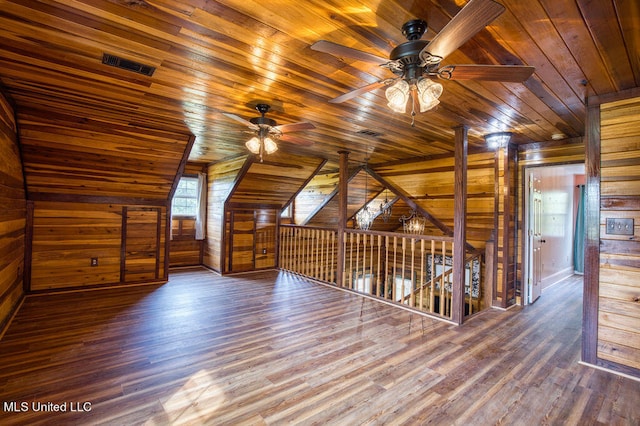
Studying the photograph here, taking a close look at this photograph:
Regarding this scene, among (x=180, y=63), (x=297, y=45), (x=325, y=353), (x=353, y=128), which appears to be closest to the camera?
(x=297, y=45)

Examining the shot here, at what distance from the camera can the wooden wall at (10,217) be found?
9.68ft

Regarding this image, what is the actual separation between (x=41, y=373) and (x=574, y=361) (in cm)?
451

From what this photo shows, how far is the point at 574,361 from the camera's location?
9.14ft

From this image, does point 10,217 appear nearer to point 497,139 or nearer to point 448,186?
point 448,186

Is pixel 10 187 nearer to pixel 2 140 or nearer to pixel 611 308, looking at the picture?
pixel 2 140

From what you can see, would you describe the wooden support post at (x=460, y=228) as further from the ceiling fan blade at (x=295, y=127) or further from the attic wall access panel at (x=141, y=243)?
the attic wall access panel at (x=141, y=243)

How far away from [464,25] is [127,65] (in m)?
2.30

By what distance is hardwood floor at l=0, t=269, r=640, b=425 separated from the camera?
1.97 metres

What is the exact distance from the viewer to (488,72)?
1.68 metres

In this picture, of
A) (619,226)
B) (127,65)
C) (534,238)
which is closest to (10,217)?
(127,65)

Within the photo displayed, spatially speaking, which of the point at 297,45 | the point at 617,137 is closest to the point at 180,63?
the point at 297,45

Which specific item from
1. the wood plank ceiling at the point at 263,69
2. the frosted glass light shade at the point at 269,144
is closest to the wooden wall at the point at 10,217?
→ the wood plank ceiling at the point at 263,69

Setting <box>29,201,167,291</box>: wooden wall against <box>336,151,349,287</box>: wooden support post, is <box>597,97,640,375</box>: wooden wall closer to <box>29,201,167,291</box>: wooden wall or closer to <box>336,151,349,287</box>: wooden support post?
<box>336,151,349,287</box>: wooden support post

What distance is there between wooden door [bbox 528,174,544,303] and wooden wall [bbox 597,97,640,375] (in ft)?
6.10
